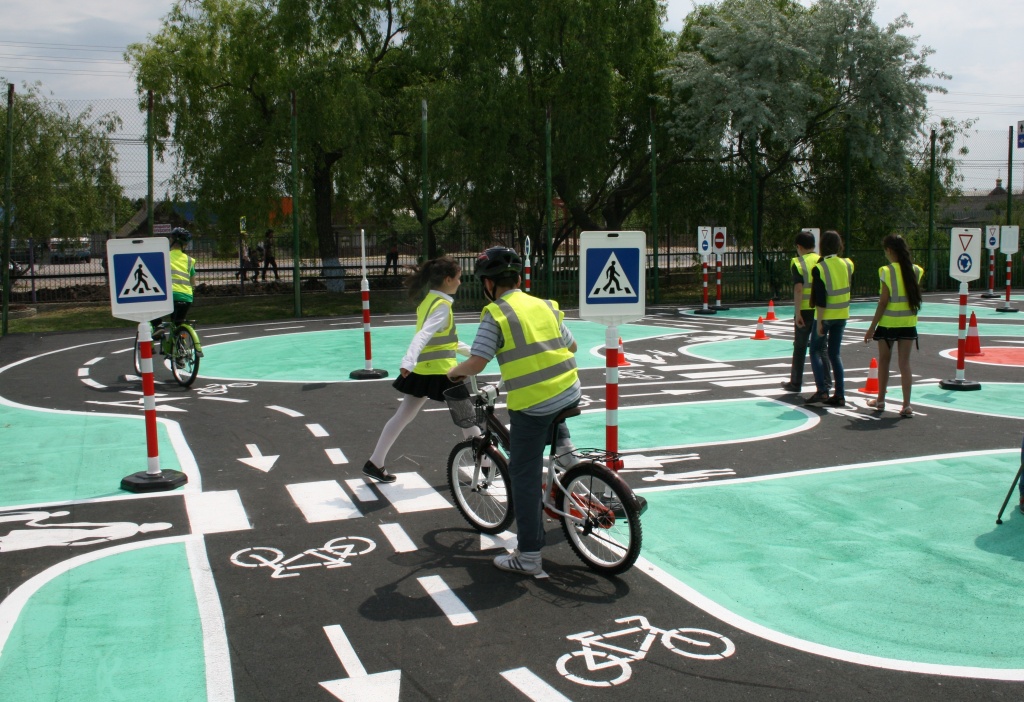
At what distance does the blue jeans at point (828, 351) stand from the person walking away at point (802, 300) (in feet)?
0.64

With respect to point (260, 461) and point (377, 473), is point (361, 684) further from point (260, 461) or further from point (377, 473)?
point (260, 461)

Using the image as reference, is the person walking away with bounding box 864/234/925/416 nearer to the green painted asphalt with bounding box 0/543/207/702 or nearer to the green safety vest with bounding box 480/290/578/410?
the green safety vest with bounding box 480/290/578/410

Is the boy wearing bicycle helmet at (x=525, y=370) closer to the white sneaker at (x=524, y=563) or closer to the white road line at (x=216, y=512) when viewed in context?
the white sneaker at (x=524, y=563)

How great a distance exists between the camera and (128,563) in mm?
6035

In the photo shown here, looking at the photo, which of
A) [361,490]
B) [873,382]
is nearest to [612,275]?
[361,490]

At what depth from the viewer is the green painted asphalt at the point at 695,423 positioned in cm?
920

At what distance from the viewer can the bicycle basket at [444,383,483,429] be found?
6.62m

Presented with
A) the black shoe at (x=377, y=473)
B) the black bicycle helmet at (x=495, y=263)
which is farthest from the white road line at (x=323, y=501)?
the black bicycle helmet at (x=495, y=263)

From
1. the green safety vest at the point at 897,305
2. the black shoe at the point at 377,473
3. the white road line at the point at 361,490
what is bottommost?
the white road line at the point at 361,490

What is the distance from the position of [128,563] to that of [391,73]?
2335 centimetres

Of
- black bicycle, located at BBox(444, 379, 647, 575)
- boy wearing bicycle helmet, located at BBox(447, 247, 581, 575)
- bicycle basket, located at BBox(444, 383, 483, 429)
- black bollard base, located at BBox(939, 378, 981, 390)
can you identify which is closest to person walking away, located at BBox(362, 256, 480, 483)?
bicycle basket, located at BBox(444, 383, 483, 429)

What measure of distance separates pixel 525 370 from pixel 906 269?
6.47 m

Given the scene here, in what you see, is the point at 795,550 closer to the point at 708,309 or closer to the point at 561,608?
the point at 561,608

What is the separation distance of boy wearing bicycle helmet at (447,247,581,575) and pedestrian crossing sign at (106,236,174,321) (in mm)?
3306
